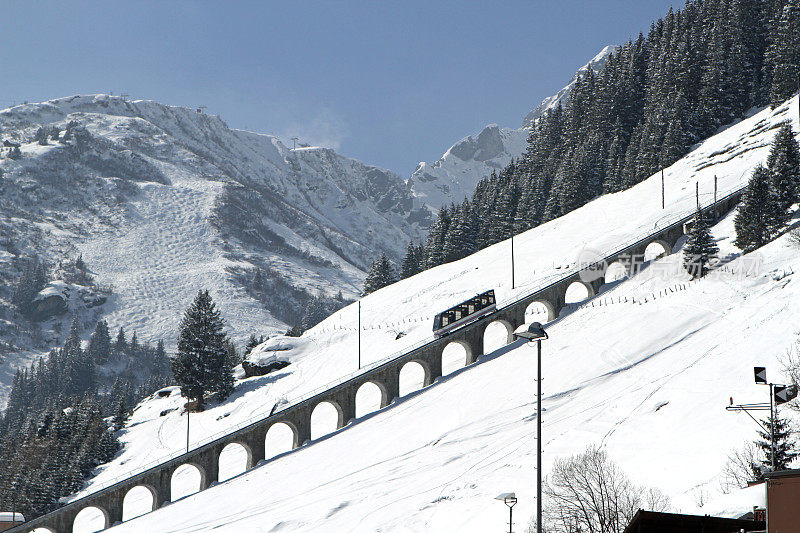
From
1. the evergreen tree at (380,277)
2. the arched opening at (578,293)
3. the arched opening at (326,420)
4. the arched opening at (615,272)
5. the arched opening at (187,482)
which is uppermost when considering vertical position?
the evergreen tree at (380,277)

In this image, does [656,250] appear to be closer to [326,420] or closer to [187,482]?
[326,420]

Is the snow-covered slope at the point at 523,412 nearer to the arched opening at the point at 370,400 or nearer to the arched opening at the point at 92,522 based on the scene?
the arched opening at the point at 370,400

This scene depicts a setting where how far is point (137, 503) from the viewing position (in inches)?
2420

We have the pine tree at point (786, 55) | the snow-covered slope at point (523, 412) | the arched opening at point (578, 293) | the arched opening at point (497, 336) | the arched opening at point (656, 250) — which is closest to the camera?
the snow-covered slope at point (523, 412)

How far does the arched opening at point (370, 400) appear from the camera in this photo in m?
64.0

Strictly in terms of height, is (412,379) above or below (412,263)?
below

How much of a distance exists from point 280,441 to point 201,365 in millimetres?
20710

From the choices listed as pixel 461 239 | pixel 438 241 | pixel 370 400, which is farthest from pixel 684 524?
pixel 438 241

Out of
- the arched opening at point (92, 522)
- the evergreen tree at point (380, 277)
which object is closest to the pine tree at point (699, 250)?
the arched opening at point (92, 522)

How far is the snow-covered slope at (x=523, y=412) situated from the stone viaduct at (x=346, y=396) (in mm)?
1933

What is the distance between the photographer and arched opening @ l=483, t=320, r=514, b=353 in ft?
227

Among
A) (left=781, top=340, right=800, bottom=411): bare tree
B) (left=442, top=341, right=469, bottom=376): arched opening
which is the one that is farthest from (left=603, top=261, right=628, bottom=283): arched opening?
(left=781, top=340, right=800, bottom=411): bare tree

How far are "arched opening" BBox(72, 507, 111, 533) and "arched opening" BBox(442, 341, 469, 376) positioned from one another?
1123 inches

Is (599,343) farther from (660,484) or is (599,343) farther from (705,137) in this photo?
(705,137)
